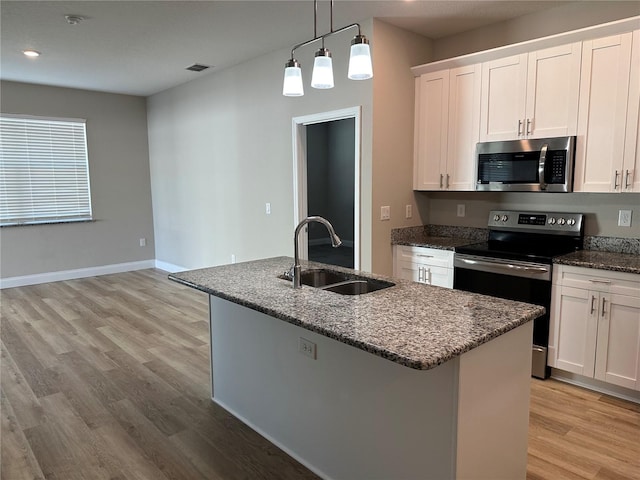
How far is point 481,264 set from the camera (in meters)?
3.33

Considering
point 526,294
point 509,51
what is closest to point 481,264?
point 526,294

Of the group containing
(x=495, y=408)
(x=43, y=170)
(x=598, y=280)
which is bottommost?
(x=495, y=408)

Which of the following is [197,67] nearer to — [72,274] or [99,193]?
[99,193]

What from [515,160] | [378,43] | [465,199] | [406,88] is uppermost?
[378,43]

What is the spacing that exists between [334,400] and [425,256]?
6.48 feet

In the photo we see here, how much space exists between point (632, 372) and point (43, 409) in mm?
3676

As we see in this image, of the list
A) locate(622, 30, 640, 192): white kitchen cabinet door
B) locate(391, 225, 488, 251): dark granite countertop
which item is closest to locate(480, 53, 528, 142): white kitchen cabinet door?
locate(622, 30, 640, 192): white kitchen cabinet door

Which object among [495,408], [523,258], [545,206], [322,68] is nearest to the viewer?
[495,408]

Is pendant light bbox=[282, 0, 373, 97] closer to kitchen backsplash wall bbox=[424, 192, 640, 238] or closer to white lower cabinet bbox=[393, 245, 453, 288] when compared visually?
white lower cabinet bbox=[393, 245, 453, 288]

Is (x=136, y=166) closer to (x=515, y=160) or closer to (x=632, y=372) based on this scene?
(x=515, y=160)

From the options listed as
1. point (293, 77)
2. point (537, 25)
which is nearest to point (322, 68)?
A: point (293, 77)

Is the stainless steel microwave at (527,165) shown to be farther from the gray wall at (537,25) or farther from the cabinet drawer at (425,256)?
the gray wall at (537,25)

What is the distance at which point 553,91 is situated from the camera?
3174mm

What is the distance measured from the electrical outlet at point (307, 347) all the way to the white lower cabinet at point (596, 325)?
6.07 feet
